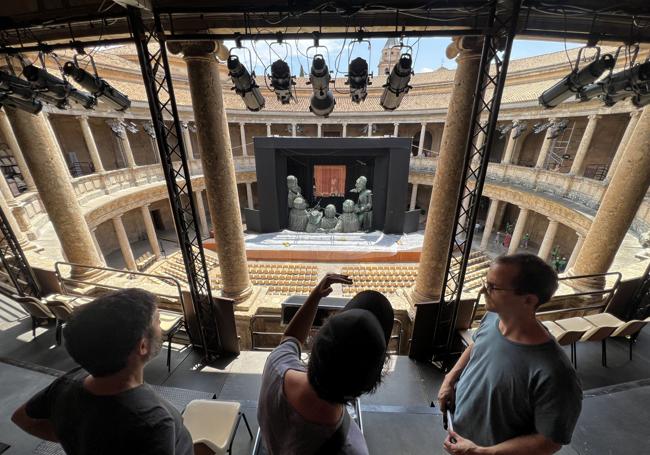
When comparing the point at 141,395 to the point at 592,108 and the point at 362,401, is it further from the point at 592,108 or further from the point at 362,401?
the point at 592,108

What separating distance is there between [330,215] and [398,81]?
10.5 metres

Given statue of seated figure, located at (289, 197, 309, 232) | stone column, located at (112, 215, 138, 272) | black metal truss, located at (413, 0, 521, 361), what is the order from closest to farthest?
black metal truss, located at (413, 0, 521, 361) → stone column, located at (112, 215, 138, 272) → statue of seated figure, located at (289, 197, 309, 232)

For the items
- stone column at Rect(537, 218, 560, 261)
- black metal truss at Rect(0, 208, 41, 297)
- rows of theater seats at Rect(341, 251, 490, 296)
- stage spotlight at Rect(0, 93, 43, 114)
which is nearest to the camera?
stage spotlight at Rect(0, 93, 43, 114)

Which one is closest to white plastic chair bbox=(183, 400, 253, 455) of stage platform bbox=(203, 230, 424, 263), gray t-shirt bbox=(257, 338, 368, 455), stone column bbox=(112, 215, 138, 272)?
gray t-shirt bbox=(257, 338, 368, 455)

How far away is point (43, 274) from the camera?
504cm

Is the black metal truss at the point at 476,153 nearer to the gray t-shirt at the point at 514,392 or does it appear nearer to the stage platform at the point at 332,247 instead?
the gray t-shirt at the point at 514,392

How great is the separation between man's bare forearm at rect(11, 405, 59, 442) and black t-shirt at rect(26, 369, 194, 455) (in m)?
0.06

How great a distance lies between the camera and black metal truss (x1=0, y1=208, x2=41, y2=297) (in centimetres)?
463

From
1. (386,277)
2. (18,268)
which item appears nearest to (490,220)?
(386,277)

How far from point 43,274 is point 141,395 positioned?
235 inches

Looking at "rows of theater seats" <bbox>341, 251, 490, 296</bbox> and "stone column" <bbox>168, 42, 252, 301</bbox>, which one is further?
"rows of theater seats" <bbox>341, 251, 490, 296</bbox>

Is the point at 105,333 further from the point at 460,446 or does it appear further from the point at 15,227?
the point at 15,227

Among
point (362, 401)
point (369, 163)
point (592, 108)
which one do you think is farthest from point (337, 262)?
point (592, 108)

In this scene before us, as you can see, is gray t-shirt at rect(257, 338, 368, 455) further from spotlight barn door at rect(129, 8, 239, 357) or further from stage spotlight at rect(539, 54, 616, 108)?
stage spotlight at rect(539, 54, 616, 108)
